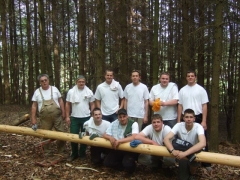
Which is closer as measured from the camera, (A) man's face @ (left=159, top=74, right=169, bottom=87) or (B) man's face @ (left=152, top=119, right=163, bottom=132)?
(B) man's face @ (left=152, top=119, right=163, bottom=132)

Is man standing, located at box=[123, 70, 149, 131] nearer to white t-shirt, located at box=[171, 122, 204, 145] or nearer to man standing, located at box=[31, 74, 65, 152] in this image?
white t-shirt, located at box=[171, 122, 204, 145]

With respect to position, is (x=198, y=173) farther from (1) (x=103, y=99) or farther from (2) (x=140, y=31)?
(2) (x=140, y=31)

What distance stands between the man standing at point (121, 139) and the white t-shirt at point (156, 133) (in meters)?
0.21

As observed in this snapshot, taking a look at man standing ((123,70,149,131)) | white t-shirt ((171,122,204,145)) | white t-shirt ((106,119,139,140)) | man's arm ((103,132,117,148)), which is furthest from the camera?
man standing ((123,70,149,131))

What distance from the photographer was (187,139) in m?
4.75

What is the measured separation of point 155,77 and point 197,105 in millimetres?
5154

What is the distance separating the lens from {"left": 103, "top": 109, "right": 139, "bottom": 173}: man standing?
505 cm

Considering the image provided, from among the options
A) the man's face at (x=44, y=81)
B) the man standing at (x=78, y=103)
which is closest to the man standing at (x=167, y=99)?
the man standing at (x=78, y=103)

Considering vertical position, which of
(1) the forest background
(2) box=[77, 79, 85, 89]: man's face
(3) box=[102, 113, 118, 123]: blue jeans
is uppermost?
(1) the forest background

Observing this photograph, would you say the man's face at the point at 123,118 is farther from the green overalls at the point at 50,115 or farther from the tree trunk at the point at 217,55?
the tree trunk at the point at 217,55

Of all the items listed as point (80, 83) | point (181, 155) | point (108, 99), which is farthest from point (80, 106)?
point (181, 155)

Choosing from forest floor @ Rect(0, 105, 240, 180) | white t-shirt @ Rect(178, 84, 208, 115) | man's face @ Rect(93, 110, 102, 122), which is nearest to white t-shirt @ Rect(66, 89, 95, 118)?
man's face @ Rect(93, 110, 102, 122)

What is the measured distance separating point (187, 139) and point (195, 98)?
3.18ft

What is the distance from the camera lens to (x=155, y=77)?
1037 centimetres
